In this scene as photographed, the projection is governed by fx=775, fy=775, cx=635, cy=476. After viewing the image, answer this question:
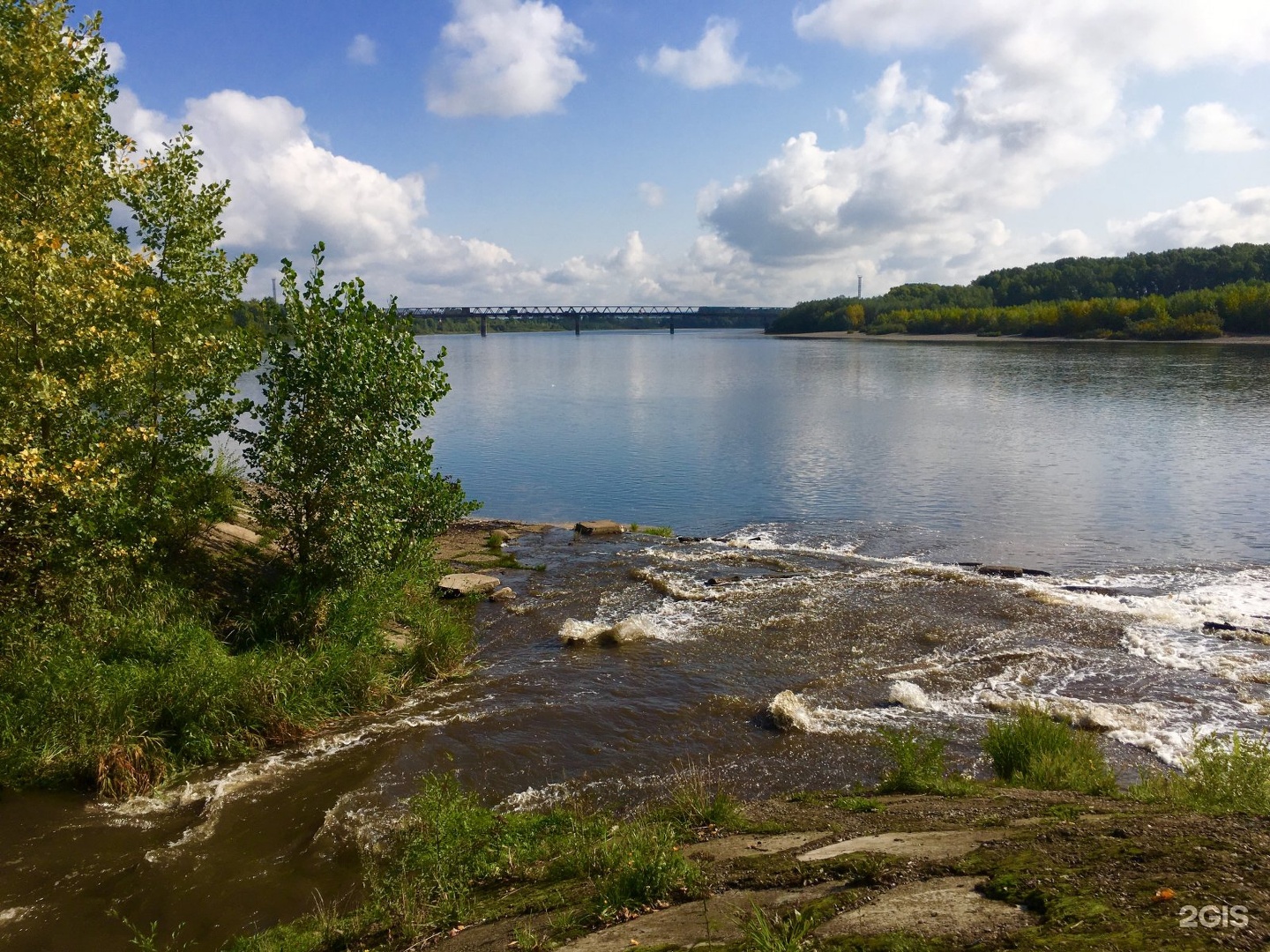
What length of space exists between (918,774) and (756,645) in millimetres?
7558

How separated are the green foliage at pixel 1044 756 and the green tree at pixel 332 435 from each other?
40.6 ft

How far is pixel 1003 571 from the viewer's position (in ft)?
79.3

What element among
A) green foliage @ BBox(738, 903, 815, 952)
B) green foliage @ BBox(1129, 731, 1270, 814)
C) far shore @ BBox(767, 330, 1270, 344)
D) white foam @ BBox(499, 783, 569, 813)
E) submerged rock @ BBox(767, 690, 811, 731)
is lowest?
white foam @ BBox(499, 783, 569, 813)

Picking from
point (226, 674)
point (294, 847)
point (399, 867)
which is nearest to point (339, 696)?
point (226, 674)

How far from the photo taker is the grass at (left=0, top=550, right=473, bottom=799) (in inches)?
477

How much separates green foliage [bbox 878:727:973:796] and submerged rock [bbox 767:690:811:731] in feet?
7.20

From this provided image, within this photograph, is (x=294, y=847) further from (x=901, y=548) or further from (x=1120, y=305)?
(x=1120, y=305)

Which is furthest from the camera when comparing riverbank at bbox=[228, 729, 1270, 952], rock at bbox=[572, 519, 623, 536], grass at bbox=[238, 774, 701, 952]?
rock at bbox=[572, 519, 623, 536]

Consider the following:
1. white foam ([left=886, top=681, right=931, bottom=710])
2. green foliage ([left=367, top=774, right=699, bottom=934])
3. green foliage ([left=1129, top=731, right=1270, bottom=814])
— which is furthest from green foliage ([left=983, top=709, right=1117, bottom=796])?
green foliage ([left=367, top=774, right=699, bottom=934])

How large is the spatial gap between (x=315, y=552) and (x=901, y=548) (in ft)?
64.3

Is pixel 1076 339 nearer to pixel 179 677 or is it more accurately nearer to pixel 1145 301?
pixel 1145 301

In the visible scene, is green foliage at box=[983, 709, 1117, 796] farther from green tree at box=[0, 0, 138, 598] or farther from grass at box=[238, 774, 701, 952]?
green tree at box=[0, 0, 138, 598]

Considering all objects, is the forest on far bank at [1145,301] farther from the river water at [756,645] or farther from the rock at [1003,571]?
the rock at [1003,571]

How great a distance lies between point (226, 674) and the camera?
13.8 m
